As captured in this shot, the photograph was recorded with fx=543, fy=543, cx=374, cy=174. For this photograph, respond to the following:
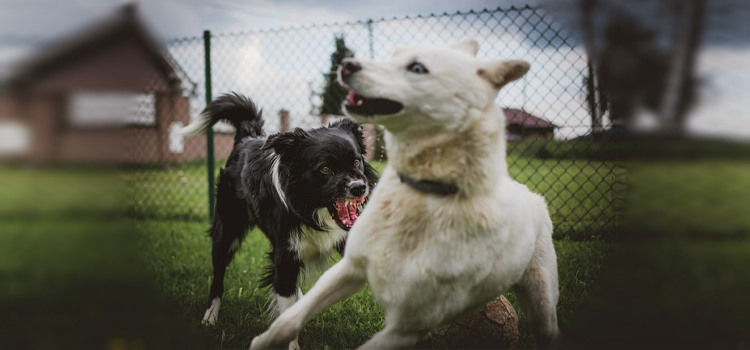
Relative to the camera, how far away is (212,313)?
3547 millimetres

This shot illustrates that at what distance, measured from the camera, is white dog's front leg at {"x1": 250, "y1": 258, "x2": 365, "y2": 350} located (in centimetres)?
209

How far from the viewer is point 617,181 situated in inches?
141

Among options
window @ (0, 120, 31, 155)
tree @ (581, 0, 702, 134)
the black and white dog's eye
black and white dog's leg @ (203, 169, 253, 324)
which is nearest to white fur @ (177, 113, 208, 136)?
black and white dog's leg @ (203, 169, 253, 324)

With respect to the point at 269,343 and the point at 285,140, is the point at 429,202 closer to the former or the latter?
the point at 269,343

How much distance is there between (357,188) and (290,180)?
1.59ft

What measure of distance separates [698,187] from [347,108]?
506 centimetres

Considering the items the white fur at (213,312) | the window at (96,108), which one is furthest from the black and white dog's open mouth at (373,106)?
the window at (96,108)

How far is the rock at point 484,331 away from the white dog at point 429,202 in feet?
2.09

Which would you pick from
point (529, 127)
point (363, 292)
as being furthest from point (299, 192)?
point (529, 127)

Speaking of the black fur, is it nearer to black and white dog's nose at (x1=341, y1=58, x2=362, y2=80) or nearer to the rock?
the rock

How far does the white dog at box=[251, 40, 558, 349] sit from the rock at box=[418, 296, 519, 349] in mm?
636

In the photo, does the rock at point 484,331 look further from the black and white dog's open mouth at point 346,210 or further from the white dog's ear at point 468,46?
the white dog's ear at point 468,46

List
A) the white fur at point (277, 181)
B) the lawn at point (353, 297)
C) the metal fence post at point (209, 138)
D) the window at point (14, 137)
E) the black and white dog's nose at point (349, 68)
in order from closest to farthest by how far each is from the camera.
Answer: the black and white dog's nose at point (349, 68), the lawn at point (353, 297), the white fur at point (277, 181), the window at point (14, 137), the metal fence post at point (209, 138)

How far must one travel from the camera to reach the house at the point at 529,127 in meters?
3.16
